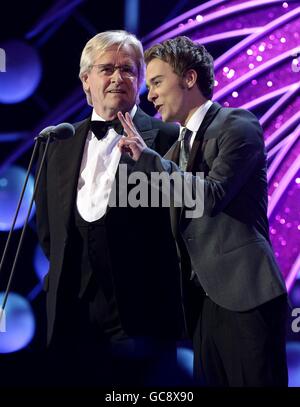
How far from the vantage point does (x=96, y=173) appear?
2541 mm

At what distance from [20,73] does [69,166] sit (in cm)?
74

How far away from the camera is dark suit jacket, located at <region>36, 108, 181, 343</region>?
7.90ft

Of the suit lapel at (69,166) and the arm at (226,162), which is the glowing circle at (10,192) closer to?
the suit lapel at (69,166)

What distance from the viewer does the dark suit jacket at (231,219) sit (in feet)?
6.70

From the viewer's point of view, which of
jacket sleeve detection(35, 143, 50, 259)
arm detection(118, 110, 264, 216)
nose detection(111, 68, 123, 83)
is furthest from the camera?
jacket sleeve detection(35, 143, 50, 259)

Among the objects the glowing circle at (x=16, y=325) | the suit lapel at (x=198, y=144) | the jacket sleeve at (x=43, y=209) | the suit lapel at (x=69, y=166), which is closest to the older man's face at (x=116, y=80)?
the suit lapel at (x=69, y=166)

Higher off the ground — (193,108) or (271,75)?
(271,75)

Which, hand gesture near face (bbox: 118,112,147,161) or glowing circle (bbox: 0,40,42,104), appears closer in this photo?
hand gesture near face (bbox: 118,112,147,161)

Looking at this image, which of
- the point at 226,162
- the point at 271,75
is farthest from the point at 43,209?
the point at 271,75

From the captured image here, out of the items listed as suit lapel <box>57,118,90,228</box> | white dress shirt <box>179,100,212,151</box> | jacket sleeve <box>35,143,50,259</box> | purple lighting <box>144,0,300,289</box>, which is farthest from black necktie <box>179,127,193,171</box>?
purple lighting <box>144,0,300,289</box>

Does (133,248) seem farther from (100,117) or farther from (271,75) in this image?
(271,75)

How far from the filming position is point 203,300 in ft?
7.20

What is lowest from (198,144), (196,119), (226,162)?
(226,162)

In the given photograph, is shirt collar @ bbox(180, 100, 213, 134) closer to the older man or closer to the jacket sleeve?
the older man
